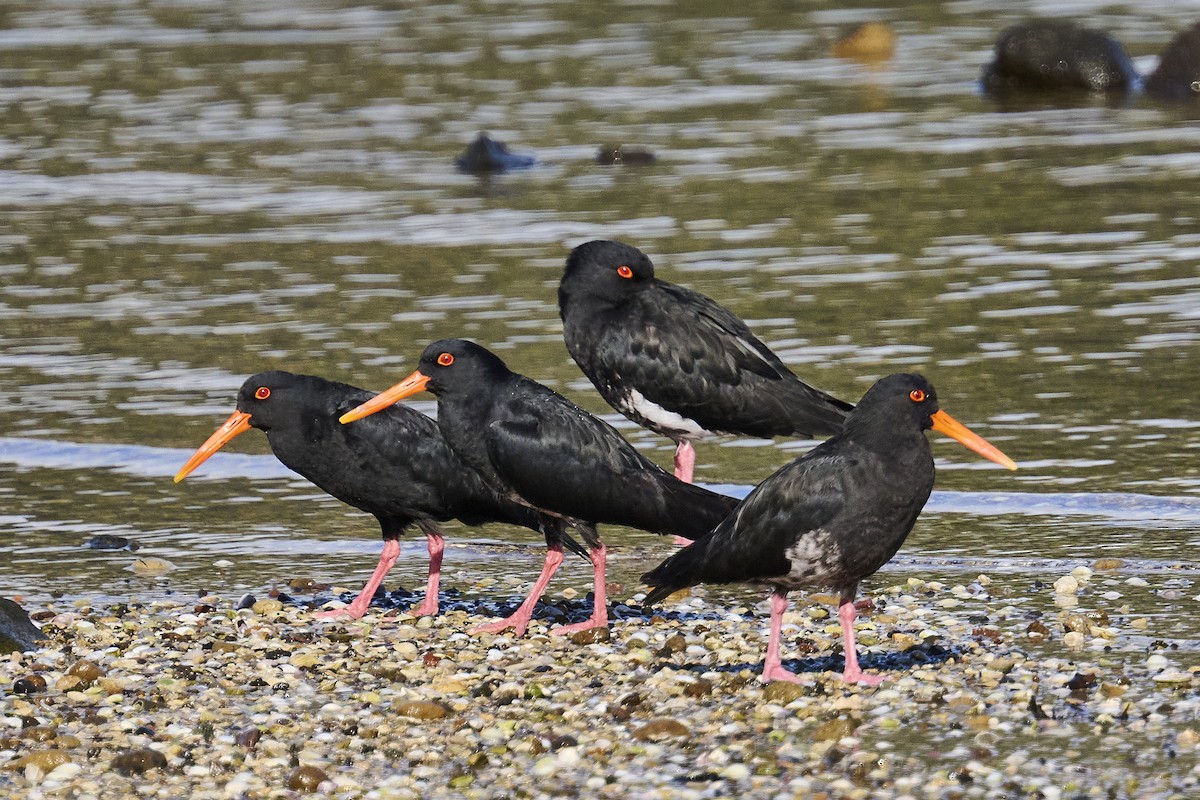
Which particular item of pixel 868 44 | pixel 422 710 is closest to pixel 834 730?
pixel 422 710

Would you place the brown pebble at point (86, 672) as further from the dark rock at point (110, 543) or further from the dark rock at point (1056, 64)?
the dark rock at point (1056, 64)

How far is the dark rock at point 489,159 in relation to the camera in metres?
17.7

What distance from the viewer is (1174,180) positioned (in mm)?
15672

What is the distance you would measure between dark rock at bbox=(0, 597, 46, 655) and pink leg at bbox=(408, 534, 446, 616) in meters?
1.40

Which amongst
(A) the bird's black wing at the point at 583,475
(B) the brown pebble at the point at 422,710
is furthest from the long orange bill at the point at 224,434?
(B) the brown pebble at the point at 422,710

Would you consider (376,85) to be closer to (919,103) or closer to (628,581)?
(919,103)

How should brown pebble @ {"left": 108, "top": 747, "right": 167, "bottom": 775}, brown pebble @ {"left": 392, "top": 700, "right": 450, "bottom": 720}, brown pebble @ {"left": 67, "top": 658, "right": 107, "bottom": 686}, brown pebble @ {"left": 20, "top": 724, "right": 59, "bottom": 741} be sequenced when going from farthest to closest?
brown pebble @ {"left": 67, "top": 658, "right": 107, "bottom": 686} < brown pebble @ {"left": 392, "top": 700, "right": 450, "bottom": 720} < brown pebble @ {"left": 20, "top": 724, "right": 59, "bottom": 741} < brown pebble @ {"left": 108, "top": 747, "right": 167, "bottom": 775}

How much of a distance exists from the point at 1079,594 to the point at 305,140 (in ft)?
45.4

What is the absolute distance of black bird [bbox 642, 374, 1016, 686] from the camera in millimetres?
6141

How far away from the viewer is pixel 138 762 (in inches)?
217

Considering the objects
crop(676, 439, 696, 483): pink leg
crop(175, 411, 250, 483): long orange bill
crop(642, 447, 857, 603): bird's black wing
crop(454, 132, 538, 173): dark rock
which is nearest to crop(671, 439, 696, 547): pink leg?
crop(676, 439, 696, 483): pink leg

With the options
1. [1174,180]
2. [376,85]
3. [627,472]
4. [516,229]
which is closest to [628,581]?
[627,472]

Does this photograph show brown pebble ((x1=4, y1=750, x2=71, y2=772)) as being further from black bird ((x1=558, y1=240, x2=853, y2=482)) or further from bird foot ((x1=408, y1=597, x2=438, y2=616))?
black bird ((x1=558, y1=240, x2=853, y2=482))

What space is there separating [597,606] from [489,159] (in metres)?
11.1
